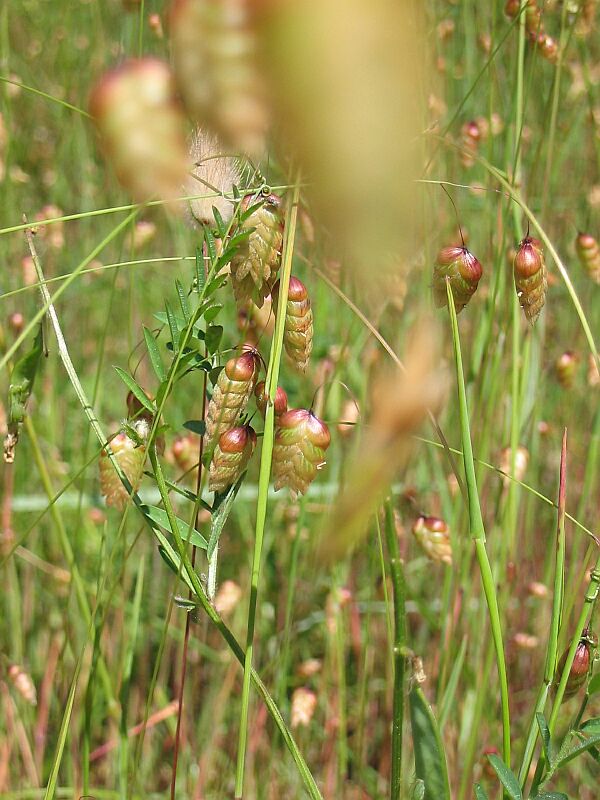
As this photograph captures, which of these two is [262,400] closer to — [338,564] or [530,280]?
[530,280]

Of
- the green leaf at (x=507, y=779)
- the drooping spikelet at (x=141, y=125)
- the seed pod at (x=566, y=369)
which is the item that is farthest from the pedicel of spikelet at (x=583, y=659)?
the seed pod at (x=566, y=369)

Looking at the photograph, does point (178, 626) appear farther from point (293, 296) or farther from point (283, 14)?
point (283, 14)

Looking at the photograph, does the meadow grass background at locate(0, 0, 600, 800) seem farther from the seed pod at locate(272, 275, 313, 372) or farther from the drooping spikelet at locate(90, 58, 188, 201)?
the drooping spikelet at locate(90, 58, 188, 201)

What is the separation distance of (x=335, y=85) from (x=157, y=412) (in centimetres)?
41

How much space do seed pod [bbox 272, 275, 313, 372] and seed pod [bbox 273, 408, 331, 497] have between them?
4cm

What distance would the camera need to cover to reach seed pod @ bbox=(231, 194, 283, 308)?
0.47m

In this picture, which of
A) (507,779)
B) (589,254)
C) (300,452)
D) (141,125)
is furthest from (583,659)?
(589,254)

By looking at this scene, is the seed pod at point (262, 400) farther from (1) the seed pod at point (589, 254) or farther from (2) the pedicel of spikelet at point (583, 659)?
(1) the seed pod at point (589, 254)

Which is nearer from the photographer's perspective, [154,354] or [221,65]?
[221,65]

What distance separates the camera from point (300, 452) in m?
0.52

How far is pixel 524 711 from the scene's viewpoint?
4.13 feet

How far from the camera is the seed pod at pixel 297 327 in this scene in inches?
20.1

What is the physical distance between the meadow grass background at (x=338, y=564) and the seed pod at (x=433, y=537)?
0.04m

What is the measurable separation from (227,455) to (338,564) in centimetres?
58
